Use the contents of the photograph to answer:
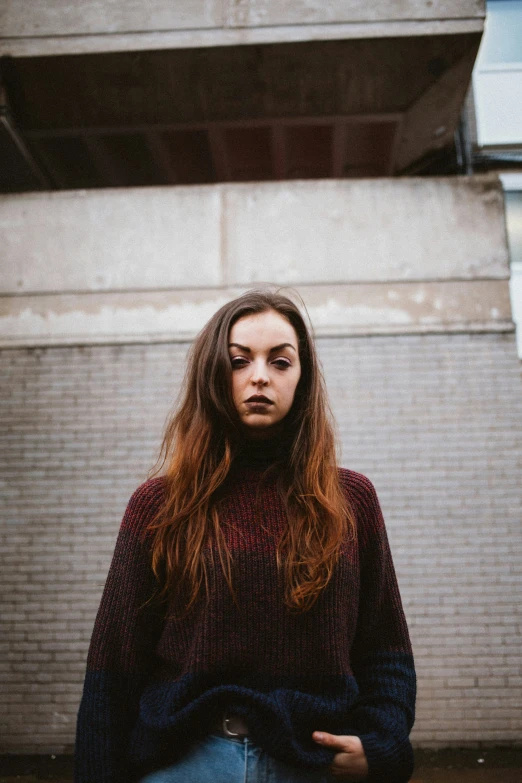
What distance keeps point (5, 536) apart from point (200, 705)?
3.96 m

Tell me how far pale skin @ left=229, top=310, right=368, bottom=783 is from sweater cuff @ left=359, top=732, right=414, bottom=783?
0.84 meters

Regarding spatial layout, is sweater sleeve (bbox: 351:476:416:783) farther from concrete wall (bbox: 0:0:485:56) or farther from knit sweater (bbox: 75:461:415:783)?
concrete wall (bbox: 0:0:485:56)

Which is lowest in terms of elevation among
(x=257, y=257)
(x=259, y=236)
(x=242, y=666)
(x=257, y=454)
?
(x=242, y=666)

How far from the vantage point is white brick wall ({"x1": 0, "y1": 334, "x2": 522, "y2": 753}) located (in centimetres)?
421

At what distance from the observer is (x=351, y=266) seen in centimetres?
495

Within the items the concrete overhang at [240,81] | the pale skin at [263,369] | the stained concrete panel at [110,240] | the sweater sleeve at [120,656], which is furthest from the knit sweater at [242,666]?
the concrete overhang at [240,81]

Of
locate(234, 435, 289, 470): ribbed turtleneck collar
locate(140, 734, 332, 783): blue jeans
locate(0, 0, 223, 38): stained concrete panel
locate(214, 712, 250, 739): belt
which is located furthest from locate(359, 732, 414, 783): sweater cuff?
locate(0, 0, 223, 38): stained concrete panel

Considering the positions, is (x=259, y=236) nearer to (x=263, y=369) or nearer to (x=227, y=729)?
(x=263, y=369)

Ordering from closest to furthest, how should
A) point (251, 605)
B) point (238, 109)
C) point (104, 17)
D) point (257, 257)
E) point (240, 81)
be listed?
point (251, 605), point (104, 17), point (257, 257), point (240, 81), point (238, 109)

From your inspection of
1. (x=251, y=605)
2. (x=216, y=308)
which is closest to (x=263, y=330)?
(x=251, y=605)

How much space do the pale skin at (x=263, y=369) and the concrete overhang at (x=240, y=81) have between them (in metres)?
4.30

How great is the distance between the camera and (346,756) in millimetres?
1289

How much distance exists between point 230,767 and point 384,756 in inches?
15.6

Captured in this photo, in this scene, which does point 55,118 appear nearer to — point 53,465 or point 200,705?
point 53,465
